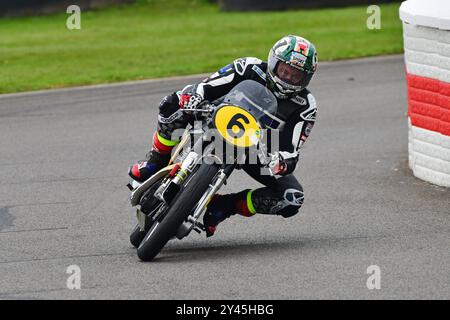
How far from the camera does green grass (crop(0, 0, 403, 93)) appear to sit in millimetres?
18828

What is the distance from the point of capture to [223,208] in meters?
8.27

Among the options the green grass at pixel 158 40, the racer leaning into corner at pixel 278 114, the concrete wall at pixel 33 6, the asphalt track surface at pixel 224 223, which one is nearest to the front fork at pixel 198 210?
the asphalt track surface at pixel 224 223

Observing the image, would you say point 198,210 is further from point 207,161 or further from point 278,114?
point 278,114

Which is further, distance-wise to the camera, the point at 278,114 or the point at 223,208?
the point at 223,208

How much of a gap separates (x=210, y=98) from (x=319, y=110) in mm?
7345

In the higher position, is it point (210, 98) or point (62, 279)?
point (210, 98)

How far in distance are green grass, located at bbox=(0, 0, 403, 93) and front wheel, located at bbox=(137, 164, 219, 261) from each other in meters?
10.00

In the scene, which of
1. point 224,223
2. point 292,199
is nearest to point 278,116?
point 292,199

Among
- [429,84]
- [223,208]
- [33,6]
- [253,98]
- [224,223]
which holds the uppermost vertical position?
[253,98]

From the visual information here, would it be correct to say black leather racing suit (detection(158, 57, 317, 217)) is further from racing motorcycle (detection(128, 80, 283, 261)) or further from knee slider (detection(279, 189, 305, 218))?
racing motorcycle (detection(128, 80, 283, 261))

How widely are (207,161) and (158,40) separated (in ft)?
50.8

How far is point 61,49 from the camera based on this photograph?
21.7m
